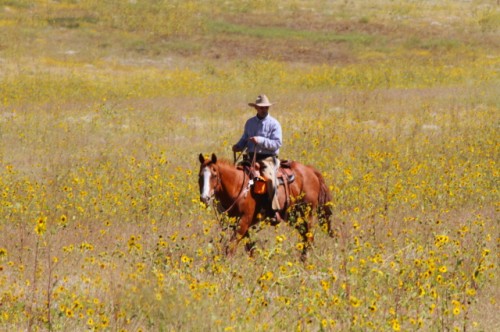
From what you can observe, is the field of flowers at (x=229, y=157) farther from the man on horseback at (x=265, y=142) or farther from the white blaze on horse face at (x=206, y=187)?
the man on horseback at (x=265, y=142)

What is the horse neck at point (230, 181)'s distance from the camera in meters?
8.66

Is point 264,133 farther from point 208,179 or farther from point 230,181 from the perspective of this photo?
point 208,179

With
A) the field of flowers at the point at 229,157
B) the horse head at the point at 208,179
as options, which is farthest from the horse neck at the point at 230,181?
the field of flowers at the point at 229,157

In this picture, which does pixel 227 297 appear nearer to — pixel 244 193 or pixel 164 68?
pixel 244 193

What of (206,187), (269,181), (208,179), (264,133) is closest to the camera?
(206,187)

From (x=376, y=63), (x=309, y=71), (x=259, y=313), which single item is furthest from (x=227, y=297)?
(x=376, y=63)

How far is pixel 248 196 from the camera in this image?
9.01 m

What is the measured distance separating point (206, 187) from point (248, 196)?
105 cm

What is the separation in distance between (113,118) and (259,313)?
15143 millimetres

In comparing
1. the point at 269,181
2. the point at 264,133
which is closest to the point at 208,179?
the point at 269,181

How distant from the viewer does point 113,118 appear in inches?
789

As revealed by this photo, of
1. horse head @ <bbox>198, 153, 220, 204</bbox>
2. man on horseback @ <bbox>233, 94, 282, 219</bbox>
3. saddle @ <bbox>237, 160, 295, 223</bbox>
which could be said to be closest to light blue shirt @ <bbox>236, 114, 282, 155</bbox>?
man on horseback @ <bbox>233, 94, 282, 219</bbox>

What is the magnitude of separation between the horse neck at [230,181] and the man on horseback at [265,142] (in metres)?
0.44

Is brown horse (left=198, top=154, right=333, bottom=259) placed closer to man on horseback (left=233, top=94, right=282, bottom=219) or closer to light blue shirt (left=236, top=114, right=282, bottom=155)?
man on horseback (left=233, top=94, right=282, bottom=219)
